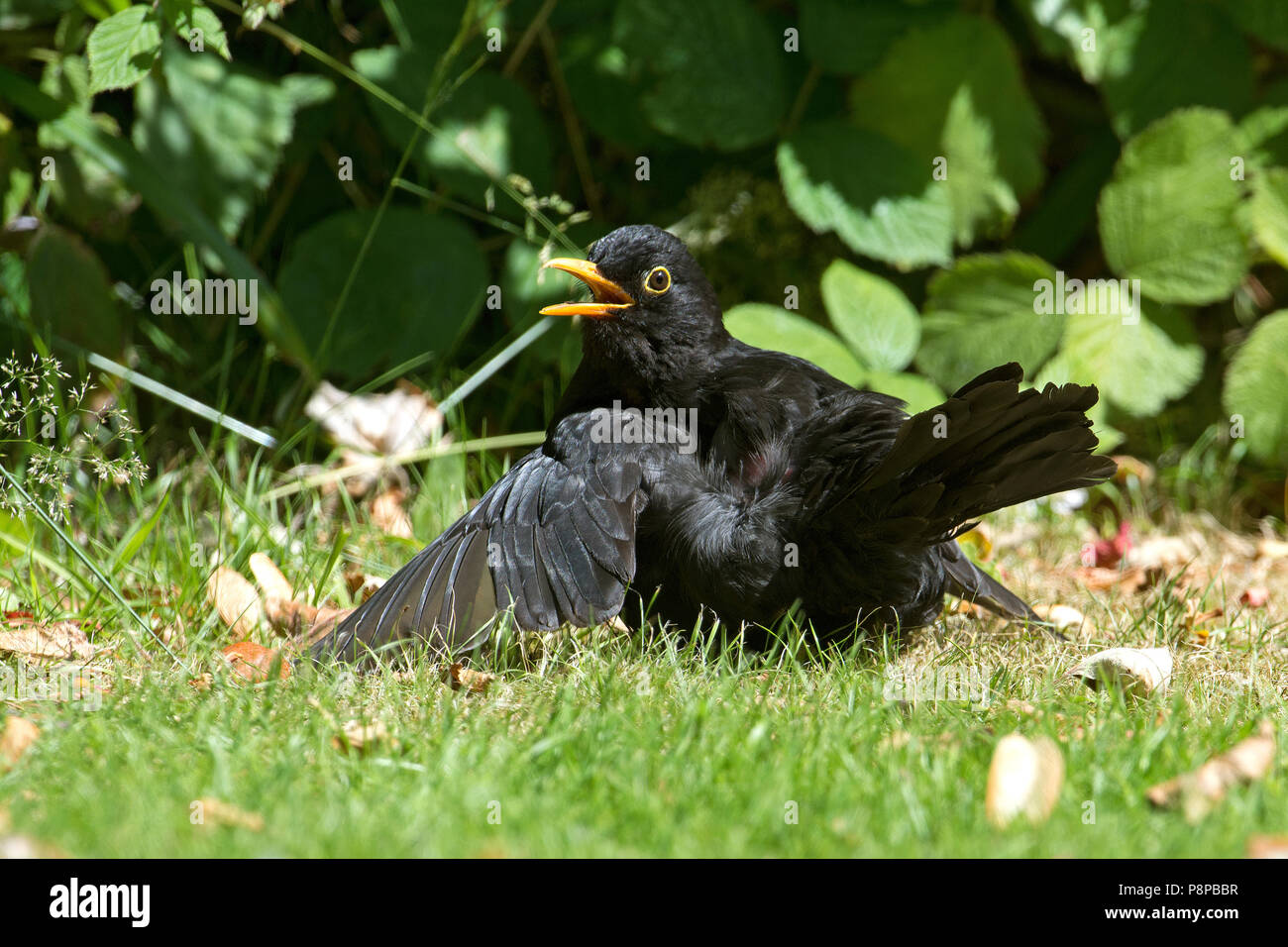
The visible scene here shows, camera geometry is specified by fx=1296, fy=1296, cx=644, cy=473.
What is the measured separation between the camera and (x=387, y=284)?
14.0 feet

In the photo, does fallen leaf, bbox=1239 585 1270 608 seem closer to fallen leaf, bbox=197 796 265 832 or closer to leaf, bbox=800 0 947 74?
leaf, bbox=800 0 947 74

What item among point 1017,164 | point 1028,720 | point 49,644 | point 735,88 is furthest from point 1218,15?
point 49,644

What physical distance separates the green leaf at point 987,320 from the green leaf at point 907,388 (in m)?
0.38

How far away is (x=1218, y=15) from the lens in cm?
434

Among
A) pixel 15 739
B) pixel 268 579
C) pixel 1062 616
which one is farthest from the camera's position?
pixel 1062 616

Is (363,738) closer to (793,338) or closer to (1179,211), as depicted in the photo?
(793,338)

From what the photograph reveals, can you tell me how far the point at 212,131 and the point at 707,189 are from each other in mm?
1638

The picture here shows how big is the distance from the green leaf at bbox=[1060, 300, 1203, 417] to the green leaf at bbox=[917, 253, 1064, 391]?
0.39 ft

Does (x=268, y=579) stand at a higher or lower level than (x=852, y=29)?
lower

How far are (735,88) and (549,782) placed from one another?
2799 mm

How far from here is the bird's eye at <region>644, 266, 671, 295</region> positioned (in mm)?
3158

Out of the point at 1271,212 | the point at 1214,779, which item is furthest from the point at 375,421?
the point at 1271,212

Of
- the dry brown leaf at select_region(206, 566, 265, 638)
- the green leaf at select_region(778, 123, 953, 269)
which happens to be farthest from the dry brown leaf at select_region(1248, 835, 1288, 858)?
the green leaf at select_region(778, 123, 953, 269)
